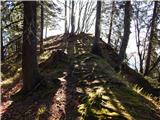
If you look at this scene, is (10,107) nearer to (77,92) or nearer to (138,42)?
(77,92)

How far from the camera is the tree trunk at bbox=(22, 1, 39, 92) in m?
12.5

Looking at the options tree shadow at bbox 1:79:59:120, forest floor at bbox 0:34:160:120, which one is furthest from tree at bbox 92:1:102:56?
tree shadow at bbox 1:79:59:120

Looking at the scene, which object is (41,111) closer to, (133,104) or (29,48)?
(133,104)

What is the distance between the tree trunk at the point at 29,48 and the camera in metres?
12.5

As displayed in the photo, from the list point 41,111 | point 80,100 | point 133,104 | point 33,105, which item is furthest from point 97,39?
point 41,111

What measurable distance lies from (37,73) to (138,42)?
22.4 m

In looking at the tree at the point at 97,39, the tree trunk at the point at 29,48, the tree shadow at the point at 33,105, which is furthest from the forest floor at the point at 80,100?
the tree at the point at 97,39

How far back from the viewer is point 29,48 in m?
12.8

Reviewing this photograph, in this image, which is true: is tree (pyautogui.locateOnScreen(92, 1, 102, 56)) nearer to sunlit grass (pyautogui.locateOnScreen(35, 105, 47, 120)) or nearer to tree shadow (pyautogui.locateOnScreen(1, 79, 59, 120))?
tree shadow (pyautogui.locateOnScreen(1, 79, 59, 120))

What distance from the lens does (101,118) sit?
8.84m

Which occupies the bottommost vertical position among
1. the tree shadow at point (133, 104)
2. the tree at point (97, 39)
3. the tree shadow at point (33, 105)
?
the tree shadow at point (33, 105)

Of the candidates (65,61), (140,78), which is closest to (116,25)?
(140,78)

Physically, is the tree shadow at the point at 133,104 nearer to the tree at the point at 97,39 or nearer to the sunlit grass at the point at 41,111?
the sunlit grass at the point at 41,111

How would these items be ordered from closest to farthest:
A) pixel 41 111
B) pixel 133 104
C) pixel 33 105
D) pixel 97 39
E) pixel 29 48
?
pixel 133 104 < pixel 41 111 < pixel 33 105 < pixel 29 48 < pixel 97 39
